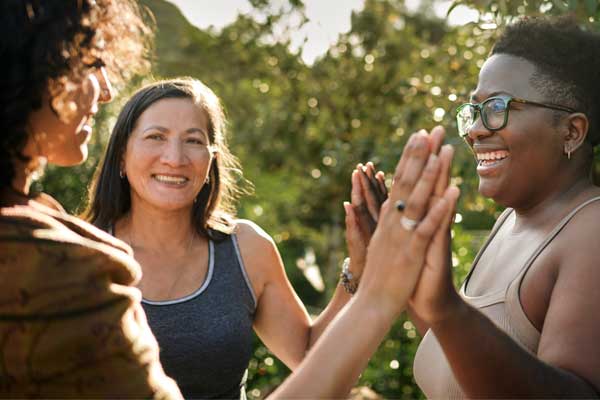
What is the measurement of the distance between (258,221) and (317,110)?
1720 mm

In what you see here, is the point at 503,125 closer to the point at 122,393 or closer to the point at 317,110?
the point at 122,393

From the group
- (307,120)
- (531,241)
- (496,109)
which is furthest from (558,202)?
(307,120)

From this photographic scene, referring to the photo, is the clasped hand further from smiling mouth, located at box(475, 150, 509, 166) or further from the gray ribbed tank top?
the gray ribbed tank top

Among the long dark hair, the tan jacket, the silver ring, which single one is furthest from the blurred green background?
the tan jacket

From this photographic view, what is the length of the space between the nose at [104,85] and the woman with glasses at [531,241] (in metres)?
0.98

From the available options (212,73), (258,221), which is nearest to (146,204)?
(258,221)

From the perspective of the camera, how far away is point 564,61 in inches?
93.0

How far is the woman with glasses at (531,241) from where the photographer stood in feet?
6.18

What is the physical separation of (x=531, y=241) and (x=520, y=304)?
0.89ft

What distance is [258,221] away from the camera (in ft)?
23.9

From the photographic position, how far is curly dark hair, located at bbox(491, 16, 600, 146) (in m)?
2.35

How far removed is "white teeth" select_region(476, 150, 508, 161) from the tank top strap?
0.96ft

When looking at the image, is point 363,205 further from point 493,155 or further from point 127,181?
point 127,181

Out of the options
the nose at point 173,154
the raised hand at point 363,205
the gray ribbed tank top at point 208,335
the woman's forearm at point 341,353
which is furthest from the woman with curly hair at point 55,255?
the nose at point 173,154
